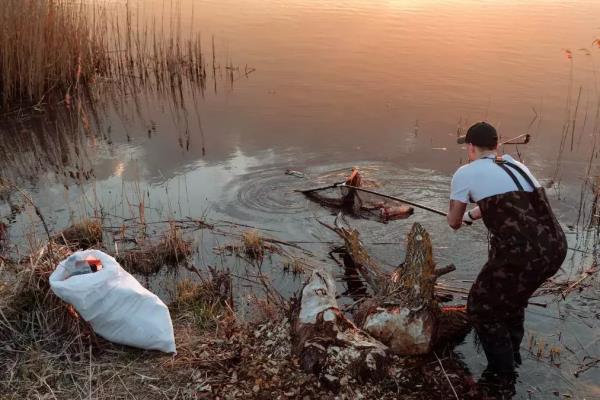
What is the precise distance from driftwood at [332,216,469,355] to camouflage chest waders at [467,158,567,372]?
1.22ft

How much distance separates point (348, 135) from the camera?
9.53m

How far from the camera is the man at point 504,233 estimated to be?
355 centimetres

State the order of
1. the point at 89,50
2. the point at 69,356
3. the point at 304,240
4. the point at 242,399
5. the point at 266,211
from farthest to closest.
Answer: the point at 89,50 < the point at 266,211 < the point at 304,240 < the point at 69,356 < the point at 242,399

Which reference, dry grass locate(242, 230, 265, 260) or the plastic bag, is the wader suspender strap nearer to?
the plastic bag

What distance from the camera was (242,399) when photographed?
11.5 ft

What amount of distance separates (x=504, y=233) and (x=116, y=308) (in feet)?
8.77

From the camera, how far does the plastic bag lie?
3768 mm

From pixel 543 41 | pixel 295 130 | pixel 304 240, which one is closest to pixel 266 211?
pixel 304 240

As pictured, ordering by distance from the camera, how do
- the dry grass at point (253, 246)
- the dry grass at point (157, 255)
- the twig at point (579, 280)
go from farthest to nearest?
the dry grass at point (253, 246) → the dry grass at point (157, 255) → the twig at point (579, 280)

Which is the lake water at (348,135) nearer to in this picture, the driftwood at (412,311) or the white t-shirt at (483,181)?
the driftwood at (412,311)

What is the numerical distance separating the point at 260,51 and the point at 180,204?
8.20 meters

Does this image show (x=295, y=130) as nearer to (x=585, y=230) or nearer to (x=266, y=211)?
(x=266, y=211)

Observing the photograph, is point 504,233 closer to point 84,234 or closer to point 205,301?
point 205,301

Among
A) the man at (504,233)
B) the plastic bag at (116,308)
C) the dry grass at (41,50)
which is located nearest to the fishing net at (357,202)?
the man at (504,233)
